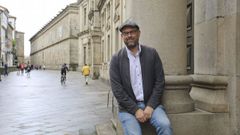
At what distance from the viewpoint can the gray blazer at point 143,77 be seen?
4.34 m

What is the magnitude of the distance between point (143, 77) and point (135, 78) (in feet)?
0.30

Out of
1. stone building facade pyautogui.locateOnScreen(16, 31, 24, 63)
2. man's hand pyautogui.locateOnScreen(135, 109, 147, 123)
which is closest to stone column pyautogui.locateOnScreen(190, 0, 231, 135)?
man's hand pyautogui.locateOnScreen(135, 109, 147, 123)

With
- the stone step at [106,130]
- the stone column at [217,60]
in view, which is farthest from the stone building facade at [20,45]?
the stone column at [217,60]

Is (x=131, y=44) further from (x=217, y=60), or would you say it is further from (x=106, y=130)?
(x=106, y=130)

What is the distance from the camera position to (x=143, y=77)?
173 inches

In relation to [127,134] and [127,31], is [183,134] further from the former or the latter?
[127,31]

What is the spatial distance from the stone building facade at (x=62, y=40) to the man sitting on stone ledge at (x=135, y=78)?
68.3 m

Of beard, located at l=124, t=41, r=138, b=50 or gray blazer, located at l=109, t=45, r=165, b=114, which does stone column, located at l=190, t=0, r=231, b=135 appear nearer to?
gray blazer, located at l=109, t=45, r=165, b=114

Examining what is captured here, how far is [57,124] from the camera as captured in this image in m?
8.99

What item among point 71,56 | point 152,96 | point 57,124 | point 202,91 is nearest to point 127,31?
point 152,96

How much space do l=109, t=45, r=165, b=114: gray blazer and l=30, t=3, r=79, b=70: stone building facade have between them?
68290 millimetres

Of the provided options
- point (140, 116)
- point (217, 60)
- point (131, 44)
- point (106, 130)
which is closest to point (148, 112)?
point (140, 116)

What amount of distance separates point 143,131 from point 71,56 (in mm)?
70429

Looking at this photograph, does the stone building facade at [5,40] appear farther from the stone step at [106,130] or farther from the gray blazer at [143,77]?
the gray blazer at [143,77]
